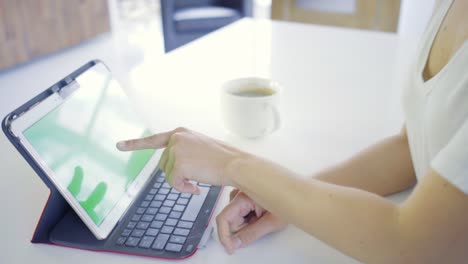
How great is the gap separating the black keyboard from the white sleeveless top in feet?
1.03

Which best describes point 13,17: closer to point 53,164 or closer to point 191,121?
point 191,121

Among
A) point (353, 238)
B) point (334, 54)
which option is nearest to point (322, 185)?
point (353, 238)

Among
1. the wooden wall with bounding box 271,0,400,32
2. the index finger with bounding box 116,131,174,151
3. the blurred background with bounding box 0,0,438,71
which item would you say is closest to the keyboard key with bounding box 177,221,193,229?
the index finger with bounding box 116,131,174,151

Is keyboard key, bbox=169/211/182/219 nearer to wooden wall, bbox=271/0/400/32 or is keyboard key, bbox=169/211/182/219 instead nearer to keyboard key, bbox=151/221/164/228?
keyboard key, bbox=151/221/164/228

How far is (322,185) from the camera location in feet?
1.84

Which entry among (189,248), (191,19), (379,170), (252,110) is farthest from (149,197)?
(191,19)

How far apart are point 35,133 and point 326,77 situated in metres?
0.78

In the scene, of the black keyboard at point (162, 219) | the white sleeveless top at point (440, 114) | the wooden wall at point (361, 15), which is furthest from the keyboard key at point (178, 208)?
the wooden wall at point (361, 15)

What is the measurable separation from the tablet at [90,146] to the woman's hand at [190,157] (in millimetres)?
47

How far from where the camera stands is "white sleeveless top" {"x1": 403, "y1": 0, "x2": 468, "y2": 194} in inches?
A: 17.9

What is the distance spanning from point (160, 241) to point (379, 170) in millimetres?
373

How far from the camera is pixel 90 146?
0.63 metres

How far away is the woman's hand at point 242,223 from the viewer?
60 centimetres

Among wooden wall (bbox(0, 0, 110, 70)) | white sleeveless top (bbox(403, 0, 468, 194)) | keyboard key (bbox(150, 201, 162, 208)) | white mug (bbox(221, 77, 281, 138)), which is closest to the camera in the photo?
white sleeveless top (bbox(403, 0, 468, 194))
